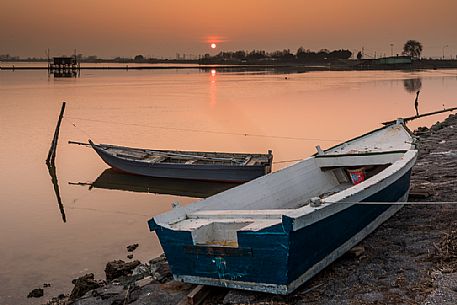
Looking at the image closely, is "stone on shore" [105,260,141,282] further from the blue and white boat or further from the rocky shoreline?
the blue and white boat

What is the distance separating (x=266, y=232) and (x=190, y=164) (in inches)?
423

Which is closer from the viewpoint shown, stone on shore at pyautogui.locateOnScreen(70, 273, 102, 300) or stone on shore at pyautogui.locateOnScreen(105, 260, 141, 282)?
stone on shore at pyautogui.locateOnScreen(70, 273, 102, 300)

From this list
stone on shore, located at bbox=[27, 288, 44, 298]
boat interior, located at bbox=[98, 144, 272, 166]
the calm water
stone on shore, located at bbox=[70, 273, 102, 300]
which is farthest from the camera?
boat interior, located at bbox=[98, 144, 272, 166]

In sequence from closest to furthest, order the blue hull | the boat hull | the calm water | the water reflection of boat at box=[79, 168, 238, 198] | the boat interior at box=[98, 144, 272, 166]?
the blue hull, the calm water, the boat hull, the water reflection of boat at box=[79, 168, 238, 198], the boat interior at box=[98, 144, 272, 166]

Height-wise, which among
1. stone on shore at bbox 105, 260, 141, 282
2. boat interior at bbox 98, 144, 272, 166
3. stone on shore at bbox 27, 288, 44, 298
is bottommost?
stone on shore at bbox 27, 288, 44, 298

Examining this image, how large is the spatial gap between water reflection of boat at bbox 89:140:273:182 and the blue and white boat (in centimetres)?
727

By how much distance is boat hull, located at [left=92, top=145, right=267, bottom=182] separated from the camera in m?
16.1

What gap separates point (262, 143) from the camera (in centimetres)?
2594

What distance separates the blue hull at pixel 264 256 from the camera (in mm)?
6074

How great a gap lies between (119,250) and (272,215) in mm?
5232

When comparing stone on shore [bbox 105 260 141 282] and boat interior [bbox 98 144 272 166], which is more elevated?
boat interior [bbox 98 144 272 166]

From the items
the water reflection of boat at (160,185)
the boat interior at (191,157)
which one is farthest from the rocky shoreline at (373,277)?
the boat interior at (191,157)

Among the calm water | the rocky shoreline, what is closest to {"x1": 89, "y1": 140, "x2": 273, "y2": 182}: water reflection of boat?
the calm water

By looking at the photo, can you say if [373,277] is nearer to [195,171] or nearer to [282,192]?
[282,192]
